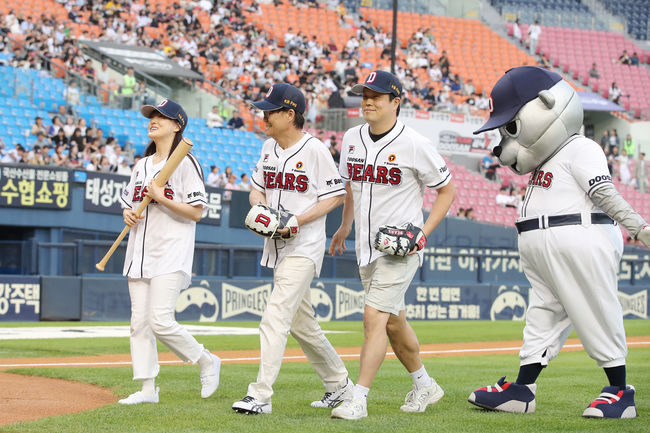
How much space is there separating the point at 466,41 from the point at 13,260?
26.4m

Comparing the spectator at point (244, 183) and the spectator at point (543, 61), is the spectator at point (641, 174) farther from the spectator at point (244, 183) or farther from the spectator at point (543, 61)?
the spectator at point (244, 183)

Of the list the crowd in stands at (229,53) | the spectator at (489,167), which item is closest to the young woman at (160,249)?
the crowd in stands at (229,53)

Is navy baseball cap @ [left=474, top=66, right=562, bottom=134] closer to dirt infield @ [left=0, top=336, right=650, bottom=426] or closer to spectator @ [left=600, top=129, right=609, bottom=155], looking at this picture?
dirt infield @ [left=0, top=336, right=650, bottom=426]

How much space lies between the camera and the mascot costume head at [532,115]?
6.45m

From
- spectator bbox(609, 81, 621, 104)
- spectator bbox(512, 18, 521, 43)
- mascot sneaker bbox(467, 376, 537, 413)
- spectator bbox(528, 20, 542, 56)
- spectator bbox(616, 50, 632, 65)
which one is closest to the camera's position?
mascot sneaker bbox(467, 376, 537, 413)

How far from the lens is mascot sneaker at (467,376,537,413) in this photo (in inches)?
257

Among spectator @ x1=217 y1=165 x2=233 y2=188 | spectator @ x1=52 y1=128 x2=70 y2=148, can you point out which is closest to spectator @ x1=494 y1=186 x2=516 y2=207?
spectator @ x1=217 y1=165 x2=233 y2=188

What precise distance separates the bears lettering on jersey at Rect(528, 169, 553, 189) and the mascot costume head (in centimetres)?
6

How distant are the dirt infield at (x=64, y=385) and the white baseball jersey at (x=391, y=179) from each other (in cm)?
222

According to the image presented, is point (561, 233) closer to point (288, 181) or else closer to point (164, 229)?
point (288, 181)

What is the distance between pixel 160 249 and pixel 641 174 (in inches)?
1179

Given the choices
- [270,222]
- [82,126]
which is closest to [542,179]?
[270,222]

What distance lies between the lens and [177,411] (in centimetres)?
633

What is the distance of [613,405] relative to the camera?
6.30 metres
